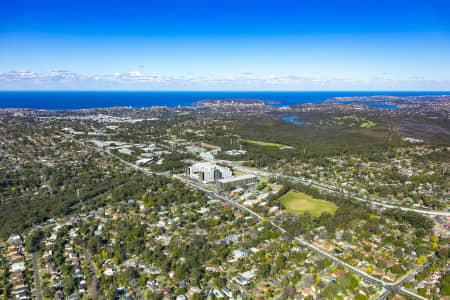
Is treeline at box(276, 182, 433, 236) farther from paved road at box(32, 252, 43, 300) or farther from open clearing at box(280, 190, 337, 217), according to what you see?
paved road at box(32, 252, 43, 300)

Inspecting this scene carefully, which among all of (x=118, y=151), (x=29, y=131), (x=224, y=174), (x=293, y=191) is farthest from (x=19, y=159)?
(x=293, y=191)

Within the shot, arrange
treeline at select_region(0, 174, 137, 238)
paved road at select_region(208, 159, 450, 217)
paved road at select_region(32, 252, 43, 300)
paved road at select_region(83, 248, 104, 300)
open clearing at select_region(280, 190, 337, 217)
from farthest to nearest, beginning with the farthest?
open clearing at select_region(280, 190, 337, 217) < paved road at select_region(208, 159, 450, 217) < treeline at select_region(0, 174, 137, 238) < paved road at select_region(32, 252, 43, 300) < paved road at select_region(83, 248, 104, 300)

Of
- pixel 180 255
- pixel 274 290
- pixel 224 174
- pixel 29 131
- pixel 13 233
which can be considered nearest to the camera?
pixel 274 290

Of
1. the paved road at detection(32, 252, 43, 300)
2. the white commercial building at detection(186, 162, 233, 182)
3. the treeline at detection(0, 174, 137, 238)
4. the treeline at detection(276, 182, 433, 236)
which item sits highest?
the white commercial building at detection(186, 162, 233, 182)

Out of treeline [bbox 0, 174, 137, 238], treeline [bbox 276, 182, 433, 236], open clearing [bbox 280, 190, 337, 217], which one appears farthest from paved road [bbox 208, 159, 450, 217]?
treeline [bbox 0, 174, 137, 238]

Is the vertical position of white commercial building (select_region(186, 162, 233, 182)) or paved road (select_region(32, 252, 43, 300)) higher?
white commercial building (select_region(186, 162, 233, 182))

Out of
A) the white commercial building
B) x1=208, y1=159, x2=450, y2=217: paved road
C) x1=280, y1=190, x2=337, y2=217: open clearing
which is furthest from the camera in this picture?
the white commercial building

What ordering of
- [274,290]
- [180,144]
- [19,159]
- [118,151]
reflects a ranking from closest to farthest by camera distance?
[274,290]
[19,159]
[118,151]
[180,144]

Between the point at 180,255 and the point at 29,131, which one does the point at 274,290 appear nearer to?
the point at 180,255
